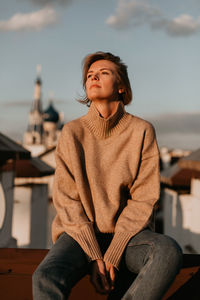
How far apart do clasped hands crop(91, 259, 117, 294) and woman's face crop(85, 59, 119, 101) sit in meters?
1.22

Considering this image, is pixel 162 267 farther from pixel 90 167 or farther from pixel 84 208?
pixel 90 167

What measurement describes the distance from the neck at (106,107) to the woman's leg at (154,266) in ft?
3.34

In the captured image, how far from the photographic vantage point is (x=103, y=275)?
2.17 m

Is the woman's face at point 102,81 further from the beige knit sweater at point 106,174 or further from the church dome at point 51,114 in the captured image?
the church dome at point 51,114

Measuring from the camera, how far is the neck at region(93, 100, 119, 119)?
8.75 feet

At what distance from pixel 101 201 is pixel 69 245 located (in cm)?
40

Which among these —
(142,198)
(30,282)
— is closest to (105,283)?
(142,198)

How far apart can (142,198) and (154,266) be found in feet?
2.08

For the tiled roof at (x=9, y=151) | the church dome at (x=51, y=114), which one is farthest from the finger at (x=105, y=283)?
the church dome at (x=51, y=114)


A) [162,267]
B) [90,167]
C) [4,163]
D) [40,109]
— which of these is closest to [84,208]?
[90,167]

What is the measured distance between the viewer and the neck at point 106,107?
267 centimetres

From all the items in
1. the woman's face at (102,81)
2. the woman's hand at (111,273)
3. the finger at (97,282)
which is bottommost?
the finger at (97,282)

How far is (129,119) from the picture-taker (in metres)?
2.69

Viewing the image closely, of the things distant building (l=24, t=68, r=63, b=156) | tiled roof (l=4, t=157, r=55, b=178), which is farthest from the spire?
tiled roof (l=4, t=157, r=55, b=178)
